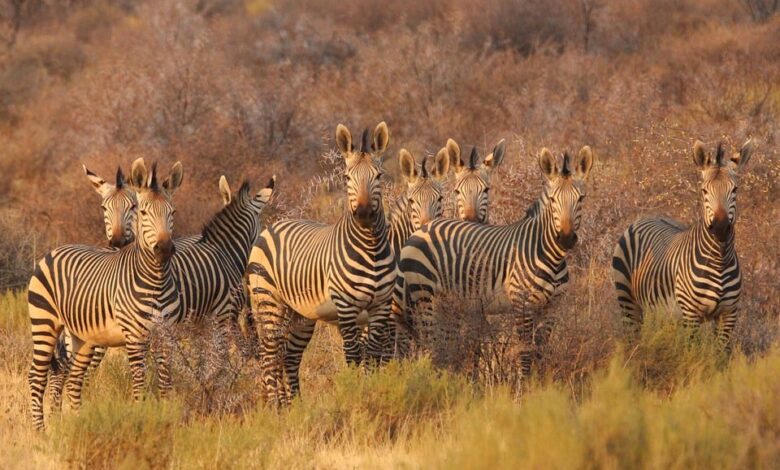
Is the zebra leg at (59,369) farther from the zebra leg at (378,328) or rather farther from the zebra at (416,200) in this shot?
the zebra at (416,200)

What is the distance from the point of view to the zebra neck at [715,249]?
9641 mm

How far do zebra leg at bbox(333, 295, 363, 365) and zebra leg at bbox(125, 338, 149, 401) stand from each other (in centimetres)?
139

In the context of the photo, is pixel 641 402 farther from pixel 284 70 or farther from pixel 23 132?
pixel 284 70

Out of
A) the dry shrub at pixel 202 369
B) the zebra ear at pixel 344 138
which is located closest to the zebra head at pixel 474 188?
the zebra ear at pixel 344 138

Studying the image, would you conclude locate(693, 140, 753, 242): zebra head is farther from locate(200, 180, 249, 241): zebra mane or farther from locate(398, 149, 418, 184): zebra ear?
locate(200, 180, 249, 241): zebra mane

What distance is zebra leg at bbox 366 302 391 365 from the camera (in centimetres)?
925

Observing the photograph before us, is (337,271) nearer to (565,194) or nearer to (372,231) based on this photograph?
(372,231)

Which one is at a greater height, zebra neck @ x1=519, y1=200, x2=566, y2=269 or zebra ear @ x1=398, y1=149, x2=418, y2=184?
zebra ear @ x1=398, y1=149, x2=418, y2=184

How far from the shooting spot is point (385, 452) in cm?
758

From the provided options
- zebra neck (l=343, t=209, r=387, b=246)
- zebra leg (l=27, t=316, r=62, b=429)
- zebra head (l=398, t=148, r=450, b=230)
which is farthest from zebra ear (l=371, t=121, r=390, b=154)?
zebra leg (l=27, t=316, r=62, b=429)

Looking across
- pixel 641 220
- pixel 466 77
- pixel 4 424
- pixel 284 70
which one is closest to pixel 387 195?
pixel 641 220

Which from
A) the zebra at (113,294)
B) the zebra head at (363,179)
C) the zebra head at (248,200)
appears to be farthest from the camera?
the zebra head at (248,200)

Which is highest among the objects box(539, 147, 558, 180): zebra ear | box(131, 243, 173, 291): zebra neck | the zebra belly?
box(539, 147, 558, 180): zebra ear

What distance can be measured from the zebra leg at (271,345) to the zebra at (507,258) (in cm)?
97
